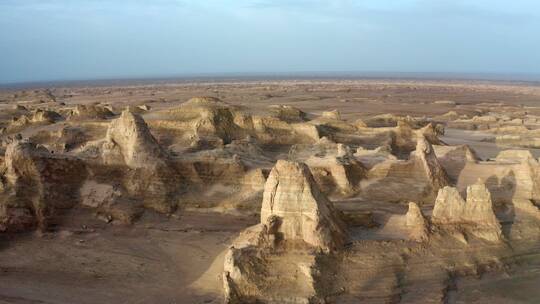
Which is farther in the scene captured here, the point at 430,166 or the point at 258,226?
the point at 430,166

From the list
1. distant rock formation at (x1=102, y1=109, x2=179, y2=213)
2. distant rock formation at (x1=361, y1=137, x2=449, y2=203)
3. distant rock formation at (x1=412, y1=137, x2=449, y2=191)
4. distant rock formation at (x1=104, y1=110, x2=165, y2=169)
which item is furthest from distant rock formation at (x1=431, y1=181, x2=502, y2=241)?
distant rock formation at (x1=104, y1=110, x2=165, y2=169)

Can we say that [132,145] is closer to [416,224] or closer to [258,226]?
[258,226]

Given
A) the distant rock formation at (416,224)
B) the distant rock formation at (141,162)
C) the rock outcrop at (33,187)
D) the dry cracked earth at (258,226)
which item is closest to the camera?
the dry cracked earth at (258,226)

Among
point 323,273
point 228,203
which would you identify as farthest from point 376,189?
point 323,273

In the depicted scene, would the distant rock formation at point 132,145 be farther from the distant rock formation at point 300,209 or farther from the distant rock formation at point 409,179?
the distant rock formation at point 409,179

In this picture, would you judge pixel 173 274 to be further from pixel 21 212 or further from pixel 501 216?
pixel 501 216

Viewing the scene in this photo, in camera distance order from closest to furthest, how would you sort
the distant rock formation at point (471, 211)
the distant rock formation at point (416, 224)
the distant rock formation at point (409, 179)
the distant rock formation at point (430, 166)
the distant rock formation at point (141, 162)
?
the distant rock formation at point (416, 224)
the distant rock formation at point (471, 211)
the distant rock formation at point (141, 162)
the distant rock formation at point (409, 179)
the distant rock formation at point (430, 166)

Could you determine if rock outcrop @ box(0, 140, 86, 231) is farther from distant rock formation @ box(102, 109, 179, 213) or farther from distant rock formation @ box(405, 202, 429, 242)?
distant rock formation @ box(405, 202, 429, 242)

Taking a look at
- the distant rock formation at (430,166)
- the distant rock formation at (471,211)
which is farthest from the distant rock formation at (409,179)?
the distant rock formation at (471,211)

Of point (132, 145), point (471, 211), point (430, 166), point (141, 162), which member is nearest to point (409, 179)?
point (430, 166)
